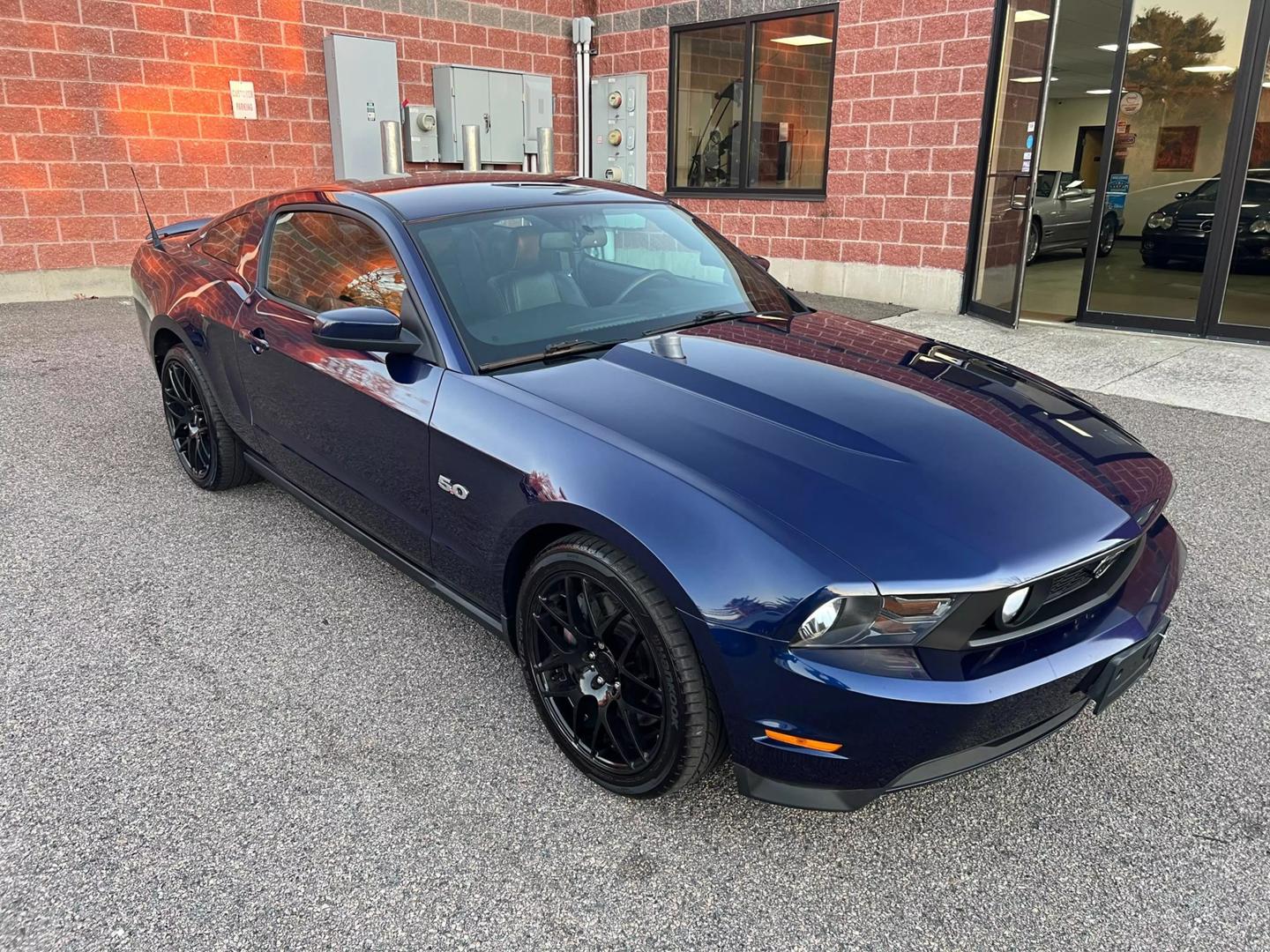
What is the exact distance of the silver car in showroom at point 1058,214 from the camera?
38.0ft

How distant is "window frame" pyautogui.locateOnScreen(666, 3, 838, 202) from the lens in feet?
32.7

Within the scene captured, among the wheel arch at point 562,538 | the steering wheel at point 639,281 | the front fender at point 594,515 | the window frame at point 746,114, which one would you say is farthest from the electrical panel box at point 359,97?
the wheel arch at point 562,538

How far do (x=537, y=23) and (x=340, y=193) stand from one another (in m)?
9.77

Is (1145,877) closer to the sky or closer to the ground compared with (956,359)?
closer to the ground

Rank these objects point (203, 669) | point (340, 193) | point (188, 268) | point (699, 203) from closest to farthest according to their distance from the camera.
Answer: point (203, 669), point (340, 193), point (188, 268), point (699, 203)

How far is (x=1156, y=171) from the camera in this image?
810cm

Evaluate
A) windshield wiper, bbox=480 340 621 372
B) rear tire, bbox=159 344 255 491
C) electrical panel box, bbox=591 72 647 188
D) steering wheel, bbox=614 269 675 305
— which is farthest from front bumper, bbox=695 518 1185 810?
electrical panel box, bbox=591 72 647 188

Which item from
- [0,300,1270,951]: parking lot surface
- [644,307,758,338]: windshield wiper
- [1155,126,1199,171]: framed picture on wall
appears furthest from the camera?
[1155,126,1199,171]: framed picture on wall

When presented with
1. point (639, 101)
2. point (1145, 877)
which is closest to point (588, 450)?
point (1145, 877)

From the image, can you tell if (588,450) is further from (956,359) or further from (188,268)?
(188,268)

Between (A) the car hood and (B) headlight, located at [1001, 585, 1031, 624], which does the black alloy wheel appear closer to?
(A) the car hood

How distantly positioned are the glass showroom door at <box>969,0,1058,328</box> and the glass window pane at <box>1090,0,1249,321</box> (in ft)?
2.63

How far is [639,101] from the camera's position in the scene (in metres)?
11.8

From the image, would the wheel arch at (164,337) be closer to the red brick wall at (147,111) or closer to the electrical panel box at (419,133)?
the red brick wall at (147,111)
